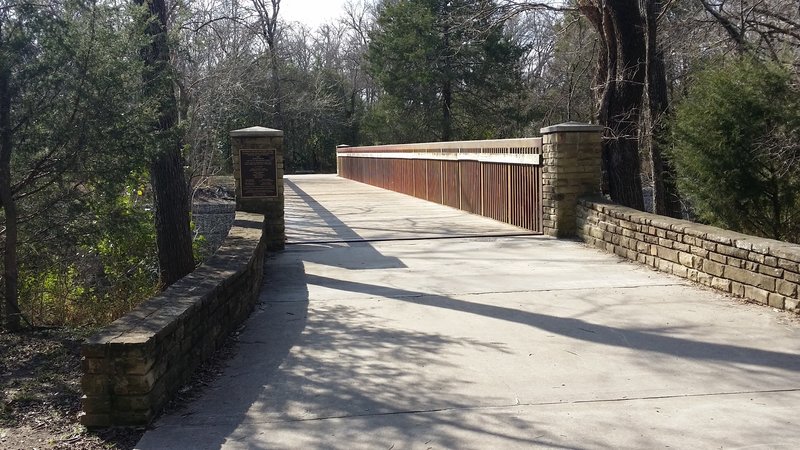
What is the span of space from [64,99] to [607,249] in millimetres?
6619

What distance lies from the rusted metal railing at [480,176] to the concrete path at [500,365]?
3171mm

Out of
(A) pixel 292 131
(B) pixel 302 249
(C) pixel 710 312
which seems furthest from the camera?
(A) pixel 292 131

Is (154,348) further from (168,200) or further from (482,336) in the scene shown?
(168,200)

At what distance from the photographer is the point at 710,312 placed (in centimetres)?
679

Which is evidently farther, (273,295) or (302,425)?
(273,295)

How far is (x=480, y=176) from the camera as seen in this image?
1505 cm

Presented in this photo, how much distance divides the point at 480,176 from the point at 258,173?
525 cm

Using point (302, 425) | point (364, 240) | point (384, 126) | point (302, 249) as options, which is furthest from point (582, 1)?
point (384, 126)

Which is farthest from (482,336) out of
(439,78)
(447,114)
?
(447,114)

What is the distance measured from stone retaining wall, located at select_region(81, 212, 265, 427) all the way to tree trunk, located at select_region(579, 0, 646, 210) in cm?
952

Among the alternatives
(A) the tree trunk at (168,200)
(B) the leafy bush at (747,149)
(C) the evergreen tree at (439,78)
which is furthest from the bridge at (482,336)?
(C) the evergreen tree at (439,78)

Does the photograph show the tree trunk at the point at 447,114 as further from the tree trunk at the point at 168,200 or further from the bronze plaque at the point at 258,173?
the tree trunk at the point at 168,200

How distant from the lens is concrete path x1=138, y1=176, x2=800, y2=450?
4.27 m

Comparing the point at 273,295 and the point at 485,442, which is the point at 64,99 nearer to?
the point at 273,295
